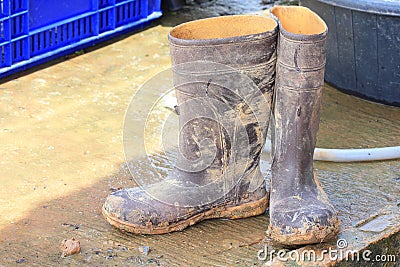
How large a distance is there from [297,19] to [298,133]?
40cm

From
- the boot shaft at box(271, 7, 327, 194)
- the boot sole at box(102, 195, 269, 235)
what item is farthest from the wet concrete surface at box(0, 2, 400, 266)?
the boot shaft at box(271, 7, 327, 194)

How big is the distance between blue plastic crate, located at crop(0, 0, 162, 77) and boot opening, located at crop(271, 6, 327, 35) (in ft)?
5.50

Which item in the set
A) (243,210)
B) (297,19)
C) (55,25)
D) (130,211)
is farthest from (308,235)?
(55,25)

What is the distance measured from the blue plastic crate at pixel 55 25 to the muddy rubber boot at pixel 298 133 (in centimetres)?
173

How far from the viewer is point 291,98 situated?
2336 millimetres

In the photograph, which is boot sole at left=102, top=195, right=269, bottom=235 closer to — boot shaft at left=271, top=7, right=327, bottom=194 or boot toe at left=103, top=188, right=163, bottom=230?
boot toe at left=103, top=188, right=163, bottom=230

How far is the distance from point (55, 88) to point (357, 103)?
1.58 metres

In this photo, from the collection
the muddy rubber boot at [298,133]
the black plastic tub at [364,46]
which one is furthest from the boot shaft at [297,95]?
the black plastic tub at [364,46]

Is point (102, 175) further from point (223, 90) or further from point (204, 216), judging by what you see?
point (223, 90)

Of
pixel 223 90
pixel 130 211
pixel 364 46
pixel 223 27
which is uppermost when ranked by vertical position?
pixel 223 27

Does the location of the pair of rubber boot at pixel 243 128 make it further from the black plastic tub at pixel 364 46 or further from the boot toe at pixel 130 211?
the black plastic tub at pixel 364 46

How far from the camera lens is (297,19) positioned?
2.44 meters

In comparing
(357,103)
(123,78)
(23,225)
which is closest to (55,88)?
(123,78)

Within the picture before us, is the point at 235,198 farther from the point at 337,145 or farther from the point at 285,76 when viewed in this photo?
the point at 337,145
